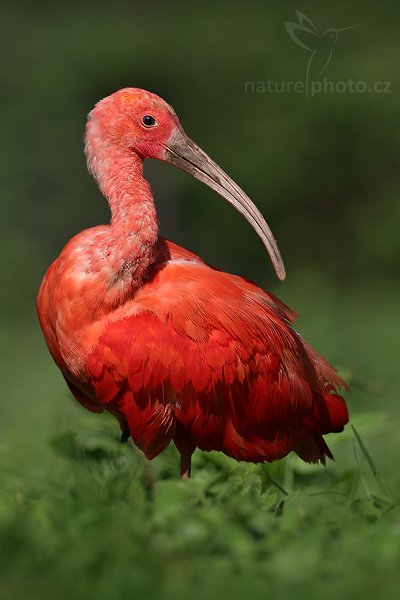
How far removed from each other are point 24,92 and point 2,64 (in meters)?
0.79

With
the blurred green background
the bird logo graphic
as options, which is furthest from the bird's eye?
the bird logo graphic

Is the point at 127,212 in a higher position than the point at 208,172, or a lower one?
lower

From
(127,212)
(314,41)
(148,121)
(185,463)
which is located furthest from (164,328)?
(314,41)

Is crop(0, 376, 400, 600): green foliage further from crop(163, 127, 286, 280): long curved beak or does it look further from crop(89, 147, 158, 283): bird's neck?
crop(163, 127, 286, 280): long curved beak

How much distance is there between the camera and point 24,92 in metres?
15.9

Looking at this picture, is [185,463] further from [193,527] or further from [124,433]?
[193,527]

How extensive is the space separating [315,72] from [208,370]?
32.6ft

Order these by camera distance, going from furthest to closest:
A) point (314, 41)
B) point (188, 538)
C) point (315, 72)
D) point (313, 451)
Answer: point (315, 72)
point (314, 41)
point (313, 451)
point (188, 538)

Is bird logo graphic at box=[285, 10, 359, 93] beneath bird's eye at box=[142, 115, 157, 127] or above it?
above

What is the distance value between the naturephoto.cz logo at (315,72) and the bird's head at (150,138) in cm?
861

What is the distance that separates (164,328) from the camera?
4.88 metres

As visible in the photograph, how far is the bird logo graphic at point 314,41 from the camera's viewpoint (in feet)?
44.6

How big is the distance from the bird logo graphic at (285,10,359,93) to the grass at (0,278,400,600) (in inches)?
345

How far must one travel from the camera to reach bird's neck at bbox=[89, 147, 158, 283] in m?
4.91
